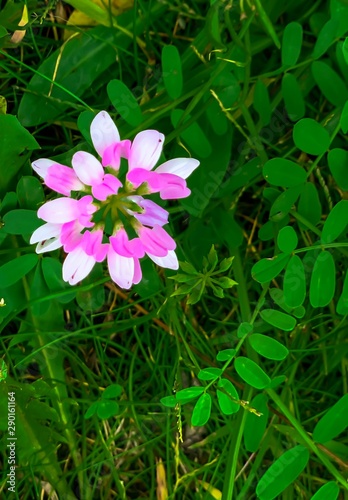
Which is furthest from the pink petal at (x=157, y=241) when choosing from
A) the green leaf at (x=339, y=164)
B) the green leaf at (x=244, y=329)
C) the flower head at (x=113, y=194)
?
the green leaf at (x=339, y=164)

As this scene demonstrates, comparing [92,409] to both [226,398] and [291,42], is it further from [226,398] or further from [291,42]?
[291,42]

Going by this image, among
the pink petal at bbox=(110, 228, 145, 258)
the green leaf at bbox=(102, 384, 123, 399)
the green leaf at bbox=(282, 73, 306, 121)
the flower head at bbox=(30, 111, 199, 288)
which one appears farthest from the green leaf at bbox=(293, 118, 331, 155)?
the green leaf at bbox=(102, 384, 123, 399)

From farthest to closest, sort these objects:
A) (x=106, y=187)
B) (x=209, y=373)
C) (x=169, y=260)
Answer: (x=209, y=373), (x=169, y=260), (x=106, y=187)

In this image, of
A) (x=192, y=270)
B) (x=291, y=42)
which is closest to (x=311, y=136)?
(x=291, y=42)

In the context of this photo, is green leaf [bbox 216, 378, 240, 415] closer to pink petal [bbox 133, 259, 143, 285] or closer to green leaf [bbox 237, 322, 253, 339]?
green leaf [bbox 237, 322, 253, 339]

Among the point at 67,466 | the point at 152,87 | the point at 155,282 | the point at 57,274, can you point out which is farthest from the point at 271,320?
the point at 67,466

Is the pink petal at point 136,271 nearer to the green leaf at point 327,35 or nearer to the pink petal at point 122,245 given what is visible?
the pink petal at point 122,245
